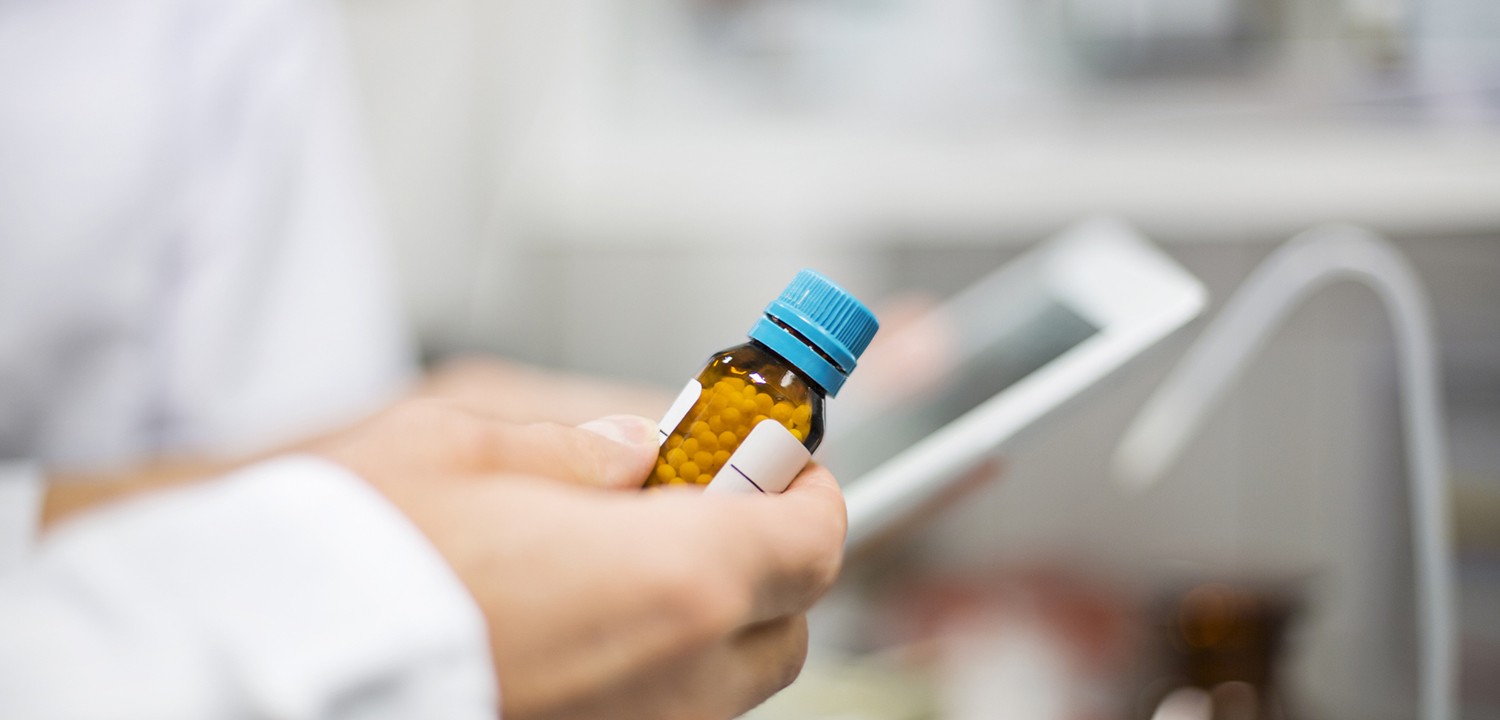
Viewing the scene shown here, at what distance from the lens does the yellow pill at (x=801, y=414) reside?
23 centimetres

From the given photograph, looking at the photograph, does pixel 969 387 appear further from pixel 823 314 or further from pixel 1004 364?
pixel 823 314

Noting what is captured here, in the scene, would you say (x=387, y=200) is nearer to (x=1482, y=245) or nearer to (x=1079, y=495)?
(x=1079, y=495)

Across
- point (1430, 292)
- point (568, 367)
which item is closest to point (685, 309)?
point (568, 367)

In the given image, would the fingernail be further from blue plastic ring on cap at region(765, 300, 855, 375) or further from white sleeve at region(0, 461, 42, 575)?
white sleeve at region(0, 461, 42, 575)

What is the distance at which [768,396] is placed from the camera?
0.22 meters

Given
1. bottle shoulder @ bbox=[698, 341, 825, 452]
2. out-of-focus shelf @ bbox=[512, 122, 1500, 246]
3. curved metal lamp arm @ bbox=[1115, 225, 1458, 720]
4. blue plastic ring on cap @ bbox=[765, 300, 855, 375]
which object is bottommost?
curved metal lamp arm @ bbox=[1115, 225, 1458, 720]

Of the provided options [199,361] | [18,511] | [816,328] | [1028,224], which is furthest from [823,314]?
[1028,224]

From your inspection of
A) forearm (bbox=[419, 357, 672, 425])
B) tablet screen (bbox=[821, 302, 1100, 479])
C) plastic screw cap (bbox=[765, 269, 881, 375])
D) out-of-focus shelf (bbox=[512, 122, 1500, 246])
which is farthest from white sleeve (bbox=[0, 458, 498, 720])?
out-of-focus shelf (bbox=[512, 122, 1500, 246])

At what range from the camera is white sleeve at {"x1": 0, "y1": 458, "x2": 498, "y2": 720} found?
17 centimetres

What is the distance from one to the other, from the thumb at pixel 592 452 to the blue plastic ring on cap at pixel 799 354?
0.12 ft

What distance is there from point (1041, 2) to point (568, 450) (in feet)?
2.98

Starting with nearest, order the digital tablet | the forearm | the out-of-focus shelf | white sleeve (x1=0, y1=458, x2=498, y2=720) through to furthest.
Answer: white sleeve (x1=0, y1=458, x2=498, y2=720) → the digital tablet → the forearm → the out-of-focus shelf

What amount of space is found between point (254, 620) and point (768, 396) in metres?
0.12

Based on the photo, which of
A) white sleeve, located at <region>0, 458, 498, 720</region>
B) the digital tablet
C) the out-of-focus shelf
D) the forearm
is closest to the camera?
white sleeve, located at <region>0, 458, 498, 720</region>
